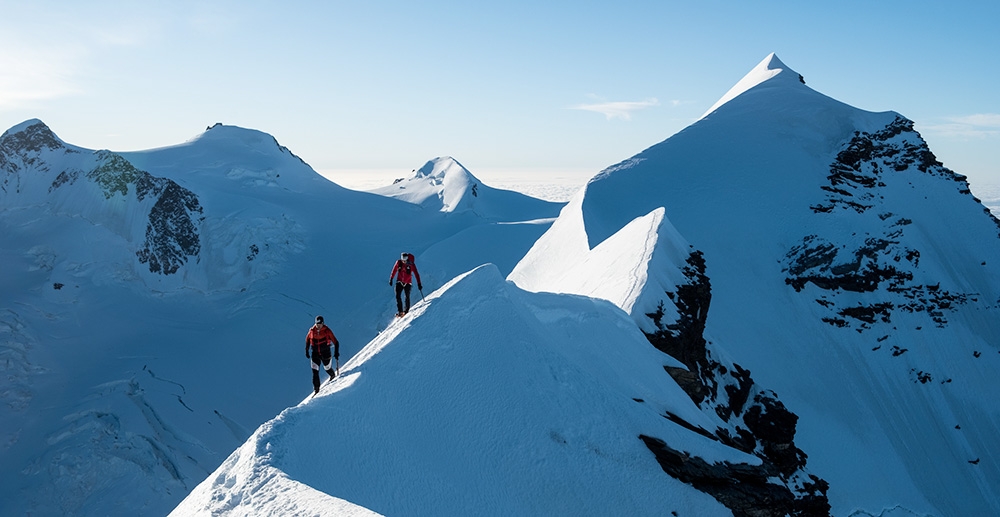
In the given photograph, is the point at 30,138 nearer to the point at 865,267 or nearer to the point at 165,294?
the point at 165,294

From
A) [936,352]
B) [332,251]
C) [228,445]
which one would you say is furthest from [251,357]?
[936,352]

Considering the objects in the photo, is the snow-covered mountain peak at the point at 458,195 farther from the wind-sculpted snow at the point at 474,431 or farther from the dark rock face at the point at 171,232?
the wind-sculpted snow at the point at 474,431

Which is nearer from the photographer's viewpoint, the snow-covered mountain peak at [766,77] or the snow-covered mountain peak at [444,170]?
the snow-covered mountain peak at [766,77]

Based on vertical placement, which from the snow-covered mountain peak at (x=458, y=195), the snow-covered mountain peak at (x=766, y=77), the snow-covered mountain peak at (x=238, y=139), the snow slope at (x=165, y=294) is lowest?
the snow slope at (x=165, y=294)

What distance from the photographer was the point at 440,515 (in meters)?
10.4

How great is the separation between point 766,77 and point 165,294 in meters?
61.0

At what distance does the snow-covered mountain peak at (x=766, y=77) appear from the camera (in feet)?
204

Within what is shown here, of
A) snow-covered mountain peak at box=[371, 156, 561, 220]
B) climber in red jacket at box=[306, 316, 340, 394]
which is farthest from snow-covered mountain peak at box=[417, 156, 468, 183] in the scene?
climber in red jacket at box=[306, 316, 340, 394]

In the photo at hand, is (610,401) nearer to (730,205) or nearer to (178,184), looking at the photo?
(730,205)

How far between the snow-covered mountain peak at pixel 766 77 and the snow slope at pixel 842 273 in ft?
17.9

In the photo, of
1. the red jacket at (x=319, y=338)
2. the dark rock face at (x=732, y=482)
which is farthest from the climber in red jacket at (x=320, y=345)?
the dark rock face at (x=732, y=482)

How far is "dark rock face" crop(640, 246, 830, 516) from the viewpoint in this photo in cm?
1370

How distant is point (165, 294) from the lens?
55.3m

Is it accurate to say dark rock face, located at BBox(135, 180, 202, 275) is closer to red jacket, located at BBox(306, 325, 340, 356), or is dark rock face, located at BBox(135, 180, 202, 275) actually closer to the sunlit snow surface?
the sunlit snow surface
